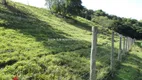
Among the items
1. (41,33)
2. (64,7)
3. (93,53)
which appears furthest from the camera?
(64,7)

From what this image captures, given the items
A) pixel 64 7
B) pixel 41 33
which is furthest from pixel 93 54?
pixel 64 7

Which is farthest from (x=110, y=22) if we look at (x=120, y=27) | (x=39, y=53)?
(x=39, y=53)

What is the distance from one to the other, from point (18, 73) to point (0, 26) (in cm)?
1537

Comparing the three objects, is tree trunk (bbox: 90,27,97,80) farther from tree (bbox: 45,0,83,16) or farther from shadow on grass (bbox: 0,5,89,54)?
tree (bbox: 45,0,83,16)

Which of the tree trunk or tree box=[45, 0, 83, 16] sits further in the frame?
tree box=[45, 0, 83, 16]

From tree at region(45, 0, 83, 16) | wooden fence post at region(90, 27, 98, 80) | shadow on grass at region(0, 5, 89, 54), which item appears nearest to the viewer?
wooden fence post at region(90, 27, 98, 80)

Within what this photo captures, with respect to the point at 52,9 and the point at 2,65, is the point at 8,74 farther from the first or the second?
the point at 52,9

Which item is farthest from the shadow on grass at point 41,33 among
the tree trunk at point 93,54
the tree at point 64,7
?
the tree at point 64,7

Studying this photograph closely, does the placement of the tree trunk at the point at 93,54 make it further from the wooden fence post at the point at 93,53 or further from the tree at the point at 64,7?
the tree at the point at 64,7

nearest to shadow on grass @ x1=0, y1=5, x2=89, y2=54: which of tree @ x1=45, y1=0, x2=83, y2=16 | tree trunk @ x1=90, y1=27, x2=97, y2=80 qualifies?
tree trunk @ x1=90, y1=27, x2=97, y2=80

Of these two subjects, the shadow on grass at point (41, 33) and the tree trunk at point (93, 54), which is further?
the shadow on grass at point (41, 33)

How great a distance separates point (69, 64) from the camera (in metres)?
15.2

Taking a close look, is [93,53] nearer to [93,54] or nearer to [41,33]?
[93,54]

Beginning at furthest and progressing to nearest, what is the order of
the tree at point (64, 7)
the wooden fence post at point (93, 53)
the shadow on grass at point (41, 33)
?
the tree at point (64, 7)
the shadow on grass at point (41, 33)
the wooden fence post at point (93, 53)
